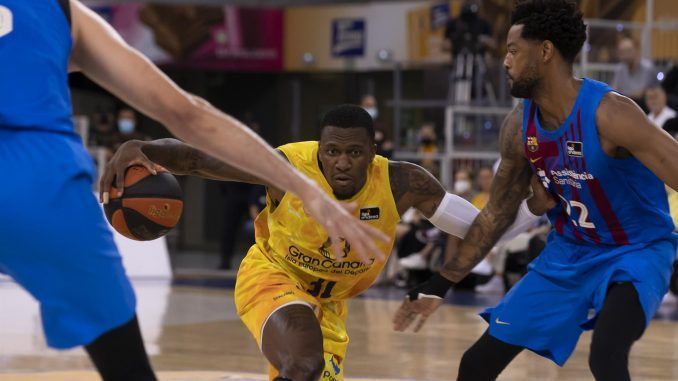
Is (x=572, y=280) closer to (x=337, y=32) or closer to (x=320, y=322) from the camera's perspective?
(x=320, y=322)

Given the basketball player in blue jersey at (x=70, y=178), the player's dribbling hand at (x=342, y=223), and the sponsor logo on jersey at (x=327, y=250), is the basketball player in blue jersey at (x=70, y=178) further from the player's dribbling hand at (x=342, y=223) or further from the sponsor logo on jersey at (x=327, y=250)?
the sponsor logo on jersey at (x=327, y=250)

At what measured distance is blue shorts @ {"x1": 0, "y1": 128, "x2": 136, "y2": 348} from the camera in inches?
104

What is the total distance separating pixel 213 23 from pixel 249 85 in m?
2.43

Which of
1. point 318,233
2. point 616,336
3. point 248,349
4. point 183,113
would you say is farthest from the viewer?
point 248,349

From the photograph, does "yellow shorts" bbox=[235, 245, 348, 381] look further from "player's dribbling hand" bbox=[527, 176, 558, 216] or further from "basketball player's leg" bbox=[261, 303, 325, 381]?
"player's dribbling hand" bbox=[527, 176, 558, 216]

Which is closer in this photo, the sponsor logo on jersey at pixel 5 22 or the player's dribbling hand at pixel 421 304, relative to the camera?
the sponsor logo on jersey at pixel 5 22

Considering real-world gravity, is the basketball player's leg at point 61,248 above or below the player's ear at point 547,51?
below

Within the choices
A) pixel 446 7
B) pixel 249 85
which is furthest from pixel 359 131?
pixel 249 85

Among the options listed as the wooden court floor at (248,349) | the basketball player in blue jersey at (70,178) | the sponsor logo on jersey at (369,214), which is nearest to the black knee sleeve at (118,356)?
the basketball player in blue jersey at (70,178)

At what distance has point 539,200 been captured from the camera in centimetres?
Result: 480

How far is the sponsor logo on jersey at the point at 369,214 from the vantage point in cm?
494

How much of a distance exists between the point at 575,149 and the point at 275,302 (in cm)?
142

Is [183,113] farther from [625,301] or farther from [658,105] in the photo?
[658,105]

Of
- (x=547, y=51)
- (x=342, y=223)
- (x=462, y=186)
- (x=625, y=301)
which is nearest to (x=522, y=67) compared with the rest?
(x=547, y=51)
